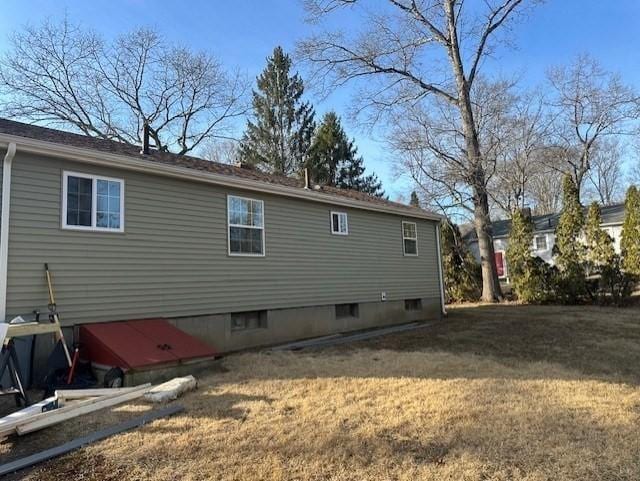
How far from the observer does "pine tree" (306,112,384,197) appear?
28.6 meters

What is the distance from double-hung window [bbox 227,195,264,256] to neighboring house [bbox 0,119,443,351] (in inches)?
1.0

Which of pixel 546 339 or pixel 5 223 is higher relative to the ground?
pixel 5 223

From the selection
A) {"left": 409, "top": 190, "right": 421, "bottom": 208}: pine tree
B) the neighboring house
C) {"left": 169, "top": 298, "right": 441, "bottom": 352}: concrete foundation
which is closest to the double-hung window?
the neighboring house

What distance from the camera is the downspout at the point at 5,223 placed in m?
5.98

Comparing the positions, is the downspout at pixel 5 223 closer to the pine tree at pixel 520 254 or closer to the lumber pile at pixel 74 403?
the lumber pile at pixel 74 403

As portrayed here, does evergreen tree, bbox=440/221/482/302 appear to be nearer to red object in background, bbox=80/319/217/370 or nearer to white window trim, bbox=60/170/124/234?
red object in background, bbox=80/319/217/370

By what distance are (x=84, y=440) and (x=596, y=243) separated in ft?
56.6

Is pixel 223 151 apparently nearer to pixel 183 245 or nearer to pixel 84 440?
pixel 183 245

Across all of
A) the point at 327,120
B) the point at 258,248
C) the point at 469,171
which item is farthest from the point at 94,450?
the point at 327,120

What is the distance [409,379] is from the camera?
19.8 ft

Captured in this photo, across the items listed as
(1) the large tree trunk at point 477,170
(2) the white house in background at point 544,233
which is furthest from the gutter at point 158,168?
(2) the white house in background at point 544,233

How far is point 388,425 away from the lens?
4.27 metres

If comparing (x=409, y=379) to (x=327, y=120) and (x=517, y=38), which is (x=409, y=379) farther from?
(x=327, y=120)

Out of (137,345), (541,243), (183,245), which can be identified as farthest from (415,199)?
(137,345)
